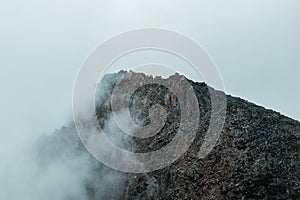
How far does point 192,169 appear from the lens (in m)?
48.3

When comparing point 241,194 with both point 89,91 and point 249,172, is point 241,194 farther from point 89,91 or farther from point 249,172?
point 89,91

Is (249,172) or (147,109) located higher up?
(147,109)

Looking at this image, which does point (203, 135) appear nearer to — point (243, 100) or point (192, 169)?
point (192, 169)

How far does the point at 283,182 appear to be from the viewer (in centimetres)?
4272

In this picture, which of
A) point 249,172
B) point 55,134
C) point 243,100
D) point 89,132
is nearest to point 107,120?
point 89,132

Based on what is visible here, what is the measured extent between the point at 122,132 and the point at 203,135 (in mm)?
12237

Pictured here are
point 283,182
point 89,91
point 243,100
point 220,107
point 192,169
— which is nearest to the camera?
point 283,182

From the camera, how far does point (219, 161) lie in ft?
155

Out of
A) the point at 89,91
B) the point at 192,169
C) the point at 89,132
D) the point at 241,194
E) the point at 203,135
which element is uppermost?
the point at 89,91

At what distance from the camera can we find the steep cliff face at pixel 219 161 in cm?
4384

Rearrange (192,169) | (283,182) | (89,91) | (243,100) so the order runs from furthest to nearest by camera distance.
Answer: (89,91) → (243,100) → (192,169) → (283,182)

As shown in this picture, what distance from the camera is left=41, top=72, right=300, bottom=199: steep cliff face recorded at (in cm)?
4384

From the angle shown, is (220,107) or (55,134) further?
(55,134)

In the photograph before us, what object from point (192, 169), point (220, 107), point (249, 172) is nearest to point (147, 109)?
point (220, 107)
